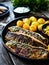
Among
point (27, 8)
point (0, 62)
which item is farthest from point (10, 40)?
point (27, 8)

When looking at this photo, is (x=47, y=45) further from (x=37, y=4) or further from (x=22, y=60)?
(x=37, y=4)

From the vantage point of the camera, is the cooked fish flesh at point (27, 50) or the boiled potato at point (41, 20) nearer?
the cooked fish flesh at point (27, 50)

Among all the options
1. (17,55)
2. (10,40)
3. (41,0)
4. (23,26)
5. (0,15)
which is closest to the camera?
(17,55)

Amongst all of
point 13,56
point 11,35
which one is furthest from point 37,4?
point 13,56

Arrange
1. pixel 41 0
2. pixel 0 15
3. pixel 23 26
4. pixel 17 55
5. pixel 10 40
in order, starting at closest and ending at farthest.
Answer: pixel 17 55 < pixel 10 40 < pixel 23 26 < pixel 0 15 < pixel 41 0

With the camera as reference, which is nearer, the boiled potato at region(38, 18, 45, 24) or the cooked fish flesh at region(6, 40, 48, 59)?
the cooked fish flesh at region(6, 40, 48, 59)

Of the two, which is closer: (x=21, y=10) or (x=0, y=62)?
(x=0, y=62)

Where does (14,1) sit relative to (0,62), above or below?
above

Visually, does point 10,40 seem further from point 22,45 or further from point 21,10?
point 21,10

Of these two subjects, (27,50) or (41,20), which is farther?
(41,20)
